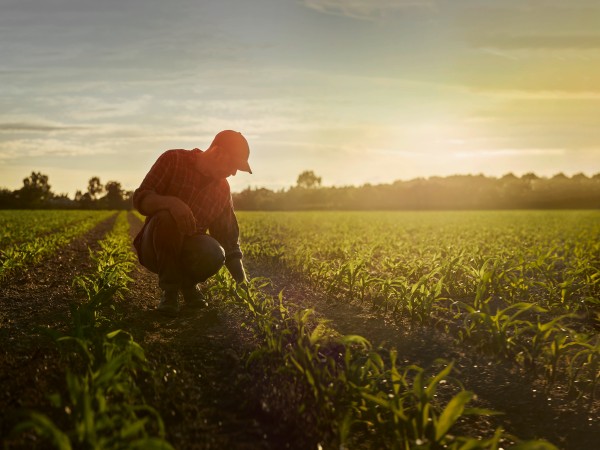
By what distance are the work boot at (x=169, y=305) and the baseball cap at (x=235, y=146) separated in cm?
123

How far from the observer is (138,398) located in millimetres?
2729

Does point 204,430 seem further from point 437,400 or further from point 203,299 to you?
point 203,299

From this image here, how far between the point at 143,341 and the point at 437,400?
1.98 m

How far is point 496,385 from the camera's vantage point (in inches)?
138

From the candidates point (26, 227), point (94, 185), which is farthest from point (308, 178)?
point (26, 227)

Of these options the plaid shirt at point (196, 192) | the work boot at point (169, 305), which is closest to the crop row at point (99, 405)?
the work boot at point (169, 305)

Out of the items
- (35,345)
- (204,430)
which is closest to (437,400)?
(204,430)

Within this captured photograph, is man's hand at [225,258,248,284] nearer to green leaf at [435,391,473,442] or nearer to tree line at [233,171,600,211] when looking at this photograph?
green leaf at [435,391,473,442]

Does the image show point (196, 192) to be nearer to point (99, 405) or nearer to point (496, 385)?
point (99, 405)

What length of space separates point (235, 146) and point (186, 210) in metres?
0.65

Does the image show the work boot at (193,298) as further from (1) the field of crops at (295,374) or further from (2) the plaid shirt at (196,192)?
(2) the plaid shirt at (196,192)

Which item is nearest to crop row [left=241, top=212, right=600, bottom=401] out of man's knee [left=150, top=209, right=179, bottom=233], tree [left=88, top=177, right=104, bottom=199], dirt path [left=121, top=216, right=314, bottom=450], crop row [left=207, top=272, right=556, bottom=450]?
crop row [left=207, top=272, right=556, bottom=450]

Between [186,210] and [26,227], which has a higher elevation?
[186,210]

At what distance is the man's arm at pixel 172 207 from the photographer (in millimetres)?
4465
